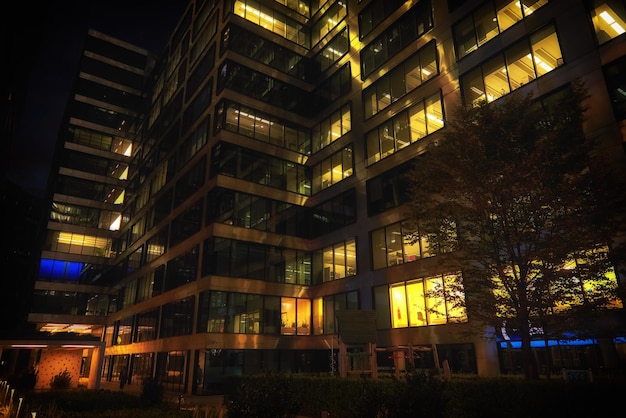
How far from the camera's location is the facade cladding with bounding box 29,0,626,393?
25125 millimetres

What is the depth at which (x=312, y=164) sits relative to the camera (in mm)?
42938

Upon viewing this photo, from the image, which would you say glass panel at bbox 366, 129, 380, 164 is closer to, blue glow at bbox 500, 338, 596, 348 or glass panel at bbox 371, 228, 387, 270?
glass panel at bbox 371, 228, 387, 270

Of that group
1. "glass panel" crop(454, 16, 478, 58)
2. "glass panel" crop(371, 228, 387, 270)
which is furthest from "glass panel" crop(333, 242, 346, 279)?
"glass panel" crop(454, 16, 478, 58)

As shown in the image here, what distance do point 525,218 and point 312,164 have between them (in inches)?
1142

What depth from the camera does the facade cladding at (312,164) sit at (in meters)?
25.1

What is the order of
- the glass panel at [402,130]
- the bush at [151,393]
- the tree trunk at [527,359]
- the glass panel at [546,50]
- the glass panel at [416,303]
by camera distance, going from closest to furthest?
1. the tree trunk at [527,359]
2. the bush at [151,393]
3. the glass panel at [546,50]
4. the glass panel at [416,303]
5. the glass panel at [402,130]

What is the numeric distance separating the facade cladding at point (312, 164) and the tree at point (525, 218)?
409 cm

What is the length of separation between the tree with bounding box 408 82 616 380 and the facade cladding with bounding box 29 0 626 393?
161 inches

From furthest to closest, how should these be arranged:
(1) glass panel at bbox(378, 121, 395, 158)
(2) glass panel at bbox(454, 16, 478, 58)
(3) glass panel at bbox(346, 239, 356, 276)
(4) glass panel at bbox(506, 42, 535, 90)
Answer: (3) glass panel at bbox(346, 239, 356, 276) → (1) glass panel at bbox(378, 121, 395, 158) → (2) glass panel at bbox(454, 16, 478, 58) → (4) glass panel at bbox(506, 42, 535, 90)

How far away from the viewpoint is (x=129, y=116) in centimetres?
7444

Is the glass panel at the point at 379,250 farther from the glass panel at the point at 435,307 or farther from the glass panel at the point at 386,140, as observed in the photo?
the glass panel at the point at 386,140

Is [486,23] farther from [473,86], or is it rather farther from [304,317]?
[304,317]

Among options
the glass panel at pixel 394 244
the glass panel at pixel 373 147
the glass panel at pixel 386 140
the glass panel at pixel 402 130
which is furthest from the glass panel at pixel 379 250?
the glass panel at pixel 402 130

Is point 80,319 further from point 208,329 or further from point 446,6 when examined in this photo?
point 446,6
